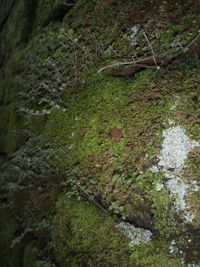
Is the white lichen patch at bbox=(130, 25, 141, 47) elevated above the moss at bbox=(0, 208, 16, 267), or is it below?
above

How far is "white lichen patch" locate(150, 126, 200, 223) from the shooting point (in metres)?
2.45

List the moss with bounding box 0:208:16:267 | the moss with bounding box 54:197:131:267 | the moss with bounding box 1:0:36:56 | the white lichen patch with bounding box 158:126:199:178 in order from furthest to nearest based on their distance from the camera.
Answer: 1. the moss with bounding box 1:0:36:56
2. the moss with bounding box 0:208:16:267
3. the moss with bounding box 54:197:131:267
4. the white lichen patch with bounding box 158:126:199:178

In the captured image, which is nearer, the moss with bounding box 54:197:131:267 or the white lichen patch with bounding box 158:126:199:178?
the white lichen patch with bounding box 158:126:199:178

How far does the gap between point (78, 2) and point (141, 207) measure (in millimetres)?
3079

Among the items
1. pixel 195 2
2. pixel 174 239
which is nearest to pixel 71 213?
pixel 174 239

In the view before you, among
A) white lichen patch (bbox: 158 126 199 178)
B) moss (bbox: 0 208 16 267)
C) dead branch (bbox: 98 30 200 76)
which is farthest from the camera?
moss (bbox: 0 208 16 267)

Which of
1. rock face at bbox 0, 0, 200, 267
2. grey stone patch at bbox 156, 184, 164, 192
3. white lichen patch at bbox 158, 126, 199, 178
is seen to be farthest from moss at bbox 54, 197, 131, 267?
white lichen patch at bbox 158, 126, 199, 178

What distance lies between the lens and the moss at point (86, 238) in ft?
8.95

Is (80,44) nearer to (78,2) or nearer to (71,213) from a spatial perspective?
(78,2)

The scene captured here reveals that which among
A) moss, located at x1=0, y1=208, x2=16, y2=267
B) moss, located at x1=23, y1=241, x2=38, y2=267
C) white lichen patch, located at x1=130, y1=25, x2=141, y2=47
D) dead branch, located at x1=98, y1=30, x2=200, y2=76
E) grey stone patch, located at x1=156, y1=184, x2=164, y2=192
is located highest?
white lichen patch, located at x1=130, y1=25, x2=141, y2=47

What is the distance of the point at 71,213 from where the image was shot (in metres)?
3.22

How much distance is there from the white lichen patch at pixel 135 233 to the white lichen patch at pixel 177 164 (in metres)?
0.35

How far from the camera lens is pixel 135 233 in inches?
104

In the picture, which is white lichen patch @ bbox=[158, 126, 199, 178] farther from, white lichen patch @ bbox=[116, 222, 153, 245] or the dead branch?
the dead branch
